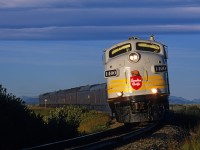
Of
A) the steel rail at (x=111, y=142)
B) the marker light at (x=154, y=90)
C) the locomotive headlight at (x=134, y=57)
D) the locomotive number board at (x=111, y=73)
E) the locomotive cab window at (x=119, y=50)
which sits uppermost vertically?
the locomotive cab window at (x=119, y=50)

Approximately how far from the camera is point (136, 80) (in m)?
20.0

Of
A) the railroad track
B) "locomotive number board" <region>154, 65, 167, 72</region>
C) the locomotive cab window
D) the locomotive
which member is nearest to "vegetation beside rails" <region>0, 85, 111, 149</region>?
the railroad track

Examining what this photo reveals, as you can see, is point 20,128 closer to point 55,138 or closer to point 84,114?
point 55,138

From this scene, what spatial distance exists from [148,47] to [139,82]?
5.62 feet

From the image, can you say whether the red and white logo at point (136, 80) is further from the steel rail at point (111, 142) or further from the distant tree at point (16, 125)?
the distant tree at point (16, 125)

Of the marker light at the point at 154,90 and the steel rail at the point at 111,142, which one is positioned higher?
the marker light at the point at 154,90

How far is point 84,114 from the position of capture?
118ft

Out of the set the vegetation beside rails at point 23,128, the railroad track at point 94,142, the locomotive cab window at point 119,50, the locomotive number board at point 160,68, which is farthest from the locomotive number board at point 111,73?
the vegetation beside rails at point 23,128

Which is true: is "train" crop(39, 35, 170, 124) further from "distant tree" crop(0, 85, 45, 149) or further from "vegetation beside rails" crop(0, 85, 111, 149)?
"distant tree" crop(0, 85, 45, 149)

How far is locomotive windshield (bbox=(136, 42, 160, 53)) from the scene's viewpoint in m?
20.5

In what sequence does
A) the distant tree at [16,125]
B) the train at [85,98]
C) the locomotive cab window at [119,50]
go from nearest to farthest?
the distant tree at [16,125]
the locomotive cab window at [119,50]
the train at [85,98]

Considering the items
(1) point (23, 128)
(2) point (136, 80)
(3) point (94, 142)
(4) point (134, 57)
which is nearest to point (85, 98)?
(4) point (134, 57)

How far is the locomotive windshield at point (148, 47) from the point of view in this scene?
2055cm

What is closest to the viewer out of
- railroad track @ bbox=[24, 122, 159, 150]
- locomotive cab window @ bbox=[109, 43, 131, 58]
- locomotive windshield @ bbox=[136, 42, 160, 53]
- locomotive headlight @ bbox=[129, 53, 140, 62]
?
railroad track @ bbox=[24, 122, 159, 150]
